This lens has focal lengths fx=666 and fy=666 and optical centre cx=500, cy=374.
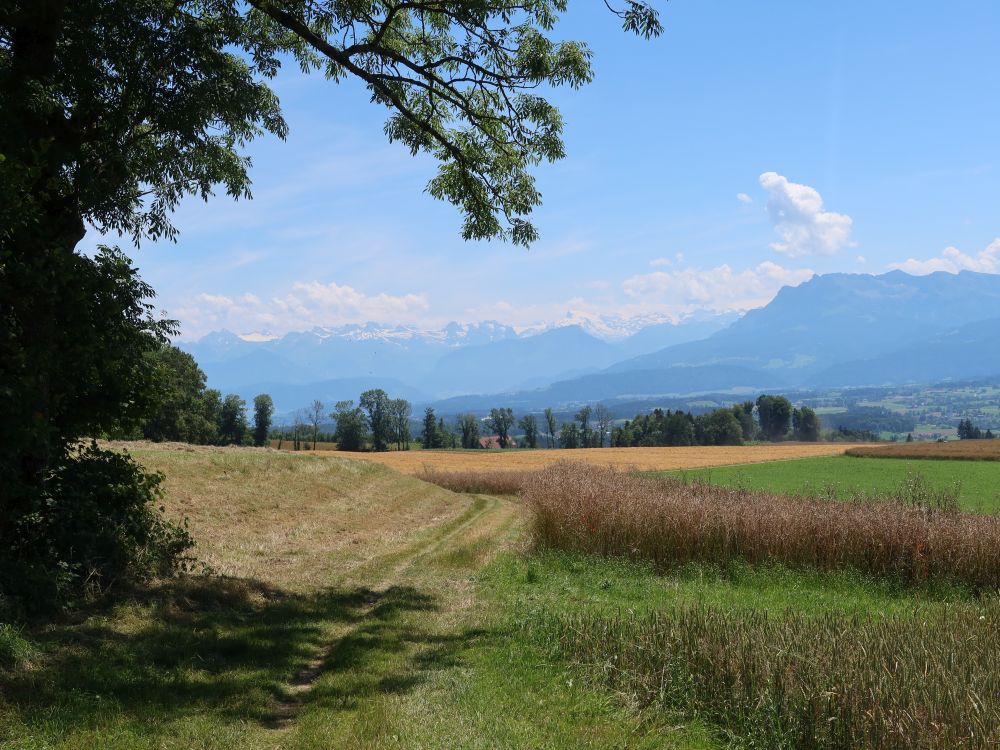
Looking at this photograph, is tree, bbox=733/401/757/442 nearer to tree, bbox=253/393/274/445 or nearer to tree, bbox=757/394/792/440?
tree, bbox=757/394/792/440

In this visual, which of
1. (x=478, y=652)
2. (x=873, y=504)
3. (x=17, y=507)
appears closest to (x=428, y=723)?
(x=478, y=652)

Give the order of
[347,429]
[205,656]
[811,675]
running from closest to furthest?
1. [811,675]
2. [205,656]
3. [347,429]

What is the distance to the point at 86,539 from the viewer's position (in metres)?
10.3

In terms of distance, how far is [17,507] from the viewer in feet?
31.4

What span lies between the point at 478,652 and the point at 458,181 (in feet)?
32.9

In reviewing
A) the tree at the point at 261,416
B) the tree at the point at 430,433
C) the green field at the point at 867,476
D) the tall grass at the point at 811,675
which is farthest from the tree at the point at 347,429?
the tall grass at the point at 811,675

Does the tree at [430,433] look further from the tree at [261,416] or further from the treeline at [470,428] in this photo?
the tree at [261,416]

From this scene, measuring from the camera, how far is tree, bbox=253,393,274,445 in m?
106

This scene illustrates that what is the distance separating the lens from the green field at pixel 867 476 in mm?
37094

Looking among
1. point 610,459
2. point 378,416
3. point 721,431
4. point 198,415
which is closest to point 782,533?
point 198,415

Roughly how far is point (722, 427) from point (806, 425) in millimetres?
31549

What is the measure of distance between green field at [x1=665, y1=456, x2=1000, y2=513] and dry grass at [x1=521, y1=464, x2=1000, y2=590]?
16.6 meters

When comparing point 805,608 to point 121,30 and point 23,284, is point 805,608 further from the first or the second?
point 121,30

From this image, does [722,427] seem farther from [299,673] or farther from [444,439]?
[299,673]
